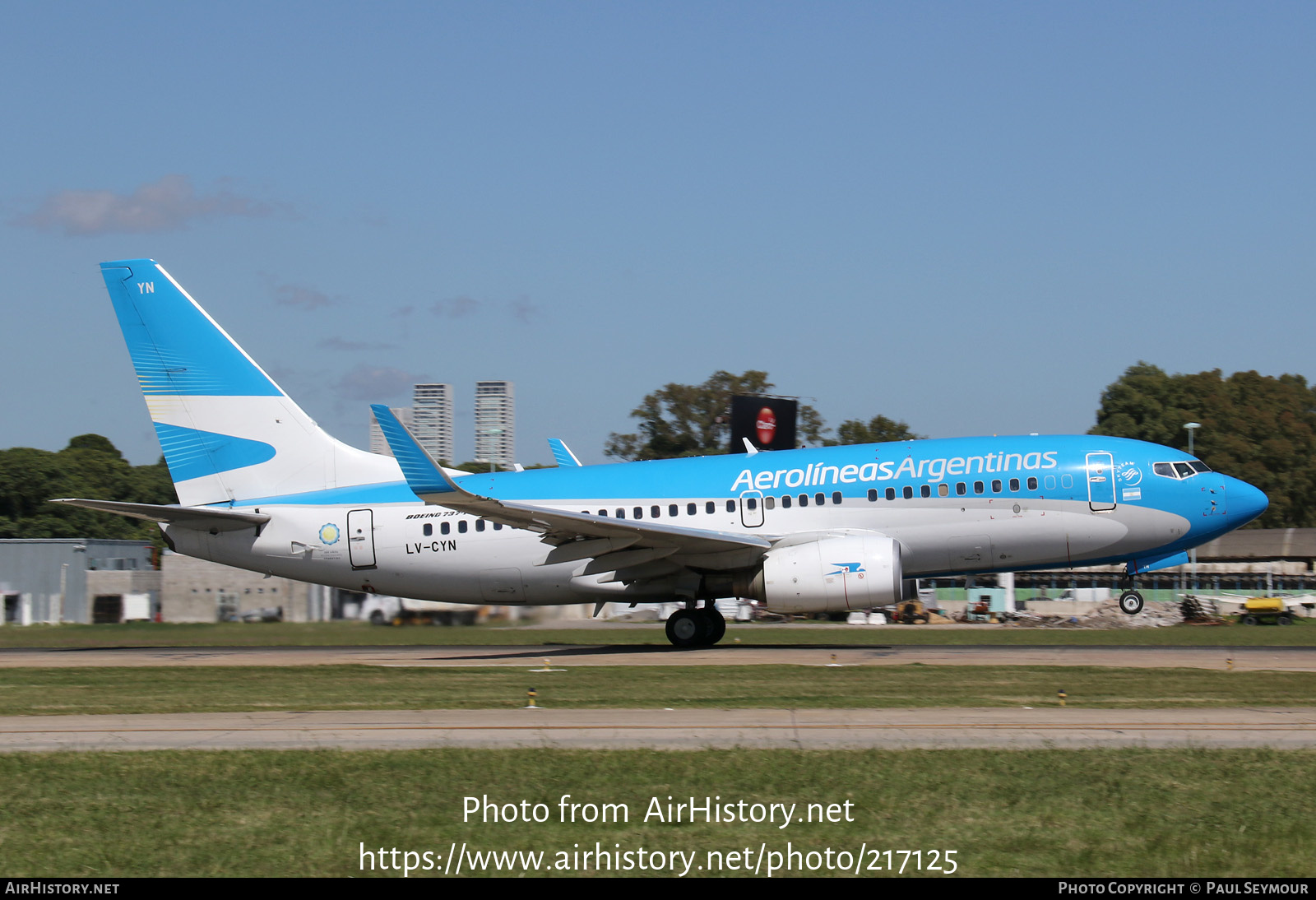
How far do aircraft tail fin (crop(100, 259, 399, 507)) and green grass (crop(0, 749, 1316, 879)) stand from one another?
16.8 metres

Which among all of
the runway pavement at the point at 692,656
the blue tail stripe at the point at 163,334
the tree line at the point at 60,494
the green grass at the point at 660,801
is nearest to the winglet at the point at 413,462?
the runway pavement at the point at 692,656

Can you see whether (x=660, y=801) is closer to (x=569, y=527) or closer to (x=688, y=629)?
(x=569, y=527)

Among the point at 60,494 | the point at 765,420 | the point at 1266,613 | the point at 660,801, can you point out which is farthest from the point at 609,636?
the point at 60,494

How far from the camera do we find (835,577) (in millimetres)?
24500

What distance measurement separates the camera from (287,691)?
18625 mm

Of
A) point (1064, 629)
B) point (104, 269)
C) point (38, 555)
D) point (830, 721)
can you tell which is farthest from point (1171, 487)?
point (38, 555)

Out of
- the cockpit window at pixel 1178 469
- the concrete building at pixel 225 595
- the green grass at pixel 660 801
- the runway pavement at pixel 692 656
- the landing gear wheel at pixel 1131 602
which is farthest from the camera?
Result: the concrete building at pixel 225 595

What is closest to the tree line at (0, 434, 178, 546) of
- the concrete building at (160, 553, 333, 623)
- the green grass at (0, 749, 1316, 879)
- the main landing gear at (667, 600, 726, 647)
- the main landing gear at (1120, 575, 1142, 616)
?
the concrete building at (160, 553, 333, 623)

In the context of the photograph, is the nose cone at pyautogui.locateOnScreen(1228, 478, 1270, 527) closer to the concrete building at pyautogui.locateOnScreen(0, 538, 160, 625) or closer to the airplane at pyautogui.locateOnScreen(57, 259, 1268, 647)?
the airplane at pyautogui.locateOnScreen(57, 259, 1268, 647)

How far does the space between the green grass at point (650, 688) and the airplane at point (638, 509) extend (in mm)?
3926

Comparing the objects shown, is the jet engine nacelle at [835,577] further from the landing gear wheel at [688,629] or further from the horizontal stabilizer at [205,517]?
the horizontal stabilizer at [205,517]

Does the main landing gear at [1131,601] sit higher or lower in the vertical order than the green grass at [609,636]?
higher

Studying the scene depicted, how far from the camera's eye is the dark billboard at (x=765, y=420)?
69188 mm

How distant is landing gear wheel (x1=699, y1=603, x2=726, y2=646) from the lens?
26.9 metres
